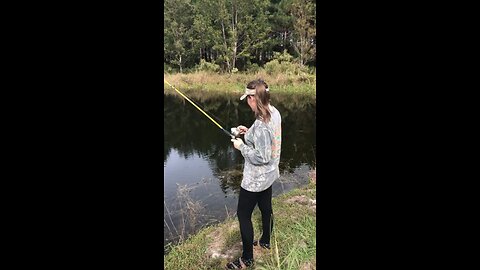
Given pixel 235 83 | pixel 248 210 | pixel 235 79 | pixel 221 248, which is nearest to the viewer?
pixel 248 210

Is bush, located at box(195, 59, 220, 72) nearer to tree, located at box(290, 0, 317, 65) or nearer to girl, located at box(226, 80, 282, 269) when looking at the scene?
tree, located at box(290, 0, 317, 65)

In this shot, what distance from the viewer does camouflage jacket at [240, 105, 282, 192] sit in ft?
6.64

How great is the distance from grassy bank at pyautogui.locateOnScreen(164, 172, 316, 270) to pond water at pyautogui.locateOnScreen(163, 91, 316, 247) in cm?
58

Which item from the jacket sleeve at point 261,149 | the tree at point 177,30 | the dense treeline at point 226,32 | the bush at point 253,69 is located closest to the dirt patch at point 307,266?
the jacket sleeve at point 261,149

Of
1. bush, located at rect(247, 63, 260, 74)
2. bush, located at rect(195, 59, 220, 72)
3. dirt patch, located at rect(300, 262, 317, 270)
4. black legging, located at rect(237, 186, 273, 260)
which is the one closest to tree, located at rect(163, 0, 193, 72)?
bush, located at rect(195, 59, 220, 72)

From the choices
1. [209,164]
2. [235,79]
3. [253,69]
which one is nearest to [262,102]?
[209,164]

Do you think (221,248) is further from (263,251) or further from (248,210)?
(248,210)

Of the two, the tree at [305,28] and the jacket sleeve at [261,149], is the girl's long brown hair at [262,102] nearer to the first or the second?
the jacket sleeve at [261,149]

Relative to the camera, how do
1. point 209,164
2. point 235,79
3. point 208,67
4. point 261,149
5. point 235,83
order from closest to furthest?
1. point 261,149
2. point 209,164
3. point 235,83
4. point 235,79
5. point 208,67

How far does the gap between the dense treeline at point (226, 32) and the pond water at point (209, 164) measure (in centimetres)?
919

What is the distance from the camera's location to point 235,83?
1730 cm

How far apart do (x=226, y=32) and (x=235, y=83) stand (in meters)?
5.34
